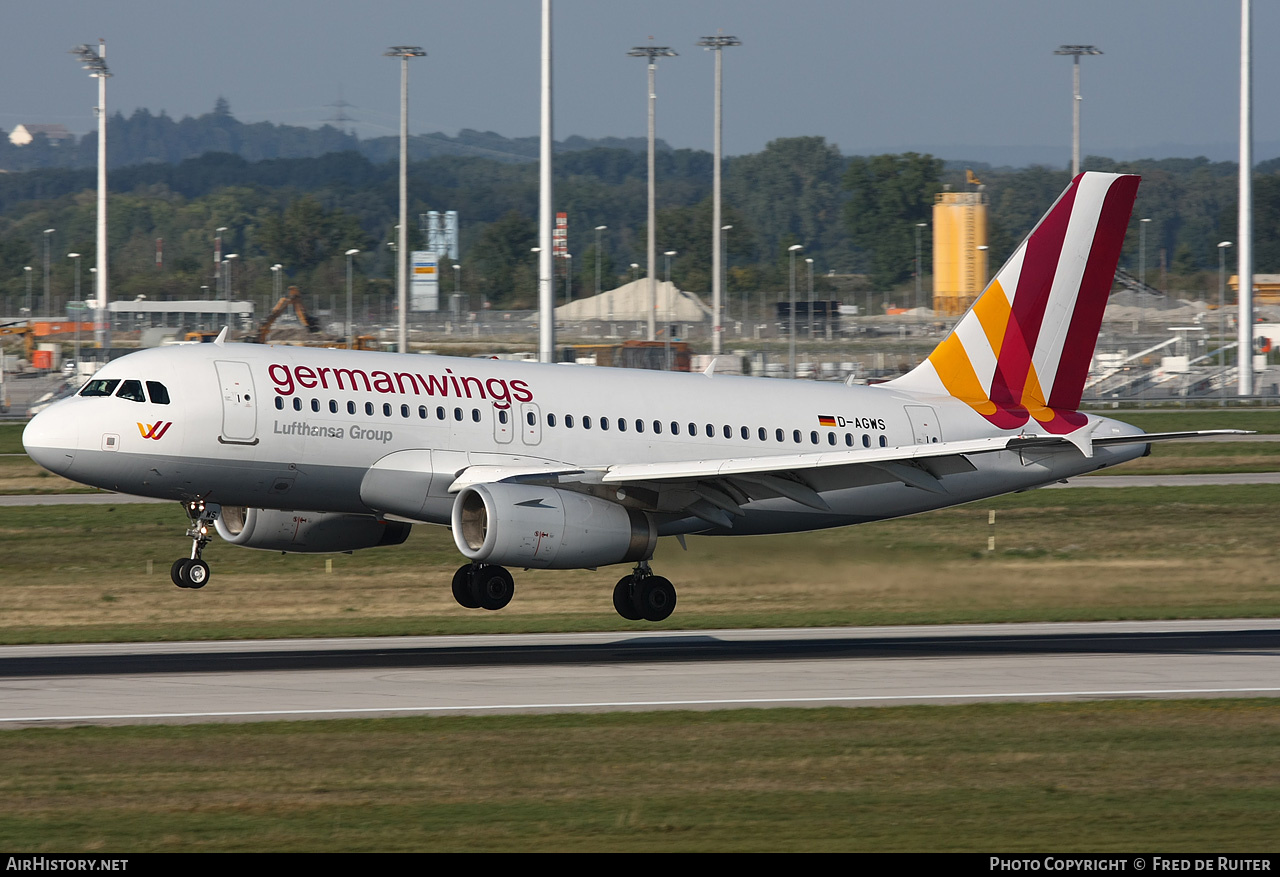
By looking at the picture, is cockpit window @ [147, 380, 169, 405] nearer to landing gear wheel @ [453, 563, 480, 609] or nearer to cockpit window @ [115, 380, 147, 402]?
cockpit window @ [115, 380, 147, 402]

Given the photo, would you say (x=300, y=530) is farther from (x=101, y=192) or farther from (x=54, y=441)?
(x=101, y=192)

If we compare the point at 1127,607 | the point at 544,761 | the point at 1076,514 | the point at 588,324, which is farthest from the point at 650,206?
the point at 544,761

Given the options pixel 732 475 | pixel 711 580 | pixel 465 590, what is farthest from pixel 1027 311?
pixel 465 590

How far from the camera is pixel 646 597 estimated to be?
116 feet

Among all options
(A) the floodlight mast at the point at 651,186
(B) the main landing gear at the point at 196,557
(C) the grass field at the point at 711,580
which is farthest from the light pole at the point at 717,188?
(B) the main landing gear at the point at 196,557

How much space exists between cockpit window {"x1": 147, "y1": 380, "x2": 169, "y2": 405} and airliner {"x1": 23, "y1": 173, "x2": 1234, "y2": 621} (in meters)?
0.04

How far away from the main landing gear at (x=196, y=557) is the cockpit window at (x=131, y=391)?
2.49 m

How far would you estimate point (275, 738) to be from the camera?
23078 mm

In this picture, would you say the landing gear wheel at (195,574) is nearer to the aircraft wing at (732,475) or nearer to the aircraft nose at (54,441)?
the aircraft nose at (54,441)

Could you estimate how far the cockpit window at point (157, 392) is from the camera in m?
32.1

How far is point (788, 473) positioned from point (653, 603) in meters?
4.03

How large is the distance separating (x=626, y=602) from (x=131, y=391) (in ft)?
36.6

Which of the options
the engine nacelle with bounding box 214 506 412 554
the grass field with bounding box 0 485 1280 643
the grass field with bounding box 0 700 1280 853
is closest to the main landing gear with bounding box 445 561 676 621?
the grass field with bounding box 0 485 1280 643

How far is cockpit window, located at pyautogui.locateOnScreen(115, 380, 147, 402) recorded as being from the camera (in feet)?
105
